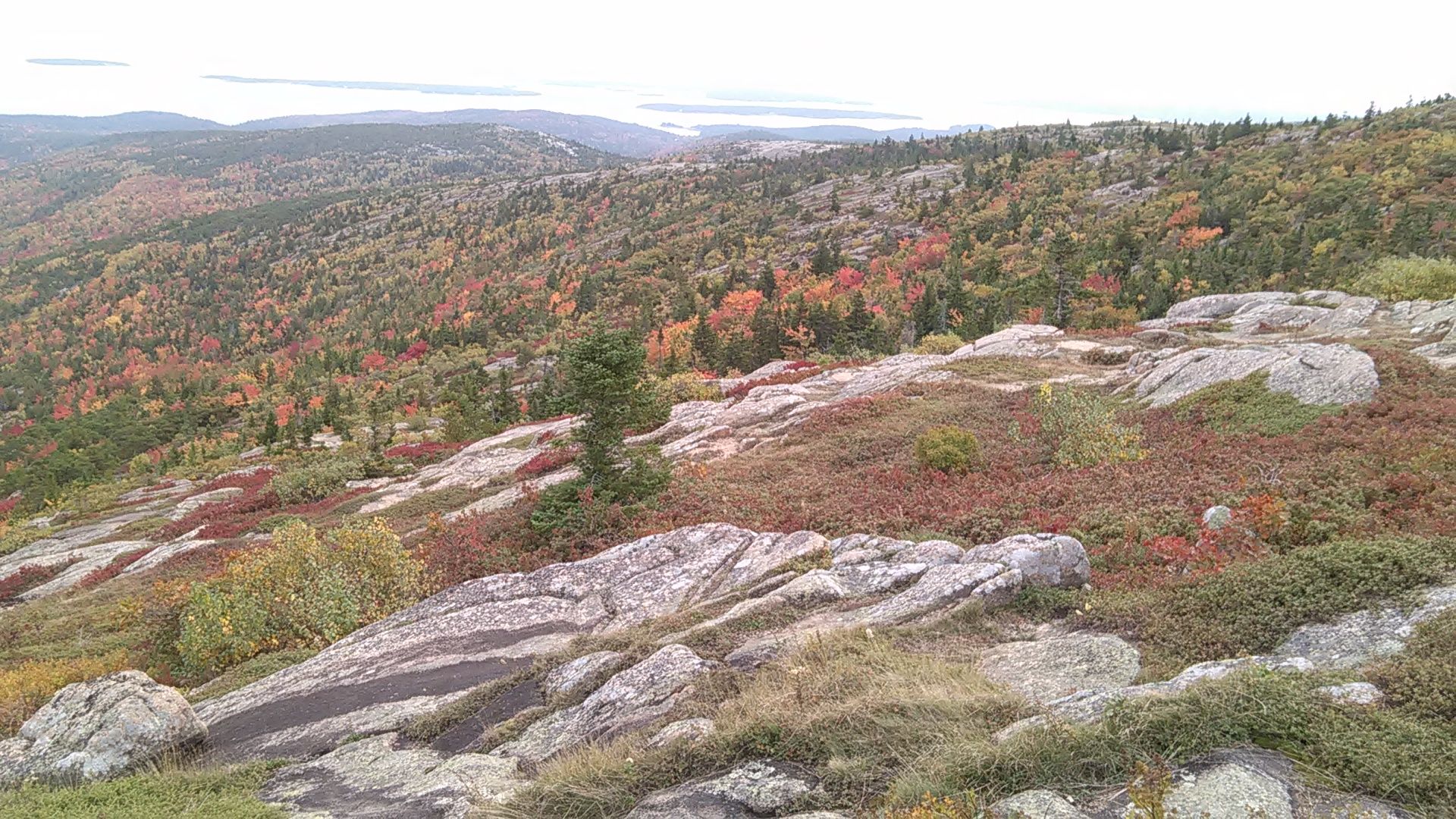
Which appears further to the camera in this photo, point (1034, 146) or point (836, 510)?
point (1034, 146)

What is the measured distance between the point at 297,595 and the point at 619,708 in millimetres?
12771

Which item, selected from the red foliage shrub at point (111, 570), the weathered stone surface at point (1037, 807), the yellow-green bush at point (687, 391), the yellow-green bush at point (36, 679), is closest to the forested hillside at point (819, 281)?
the yellow-green bush at point (687, 391)

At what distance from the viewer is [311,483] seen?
40.7 metres

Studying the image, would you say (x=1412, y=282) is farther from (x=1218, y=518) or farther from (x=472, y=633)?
(x=472, y=633)

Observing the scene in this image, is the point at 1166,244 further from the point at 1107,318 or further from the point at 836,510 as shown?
the point at 836,510

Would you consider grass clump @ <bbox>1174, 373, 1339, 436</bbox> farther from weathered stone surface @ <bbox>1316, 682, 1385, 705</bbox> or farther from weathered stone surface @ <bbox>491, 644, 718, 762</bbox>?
weathered stone surface @ <bbox>491, 644, 718, 762</bbox>

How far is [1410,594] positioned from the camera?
9.15 meters

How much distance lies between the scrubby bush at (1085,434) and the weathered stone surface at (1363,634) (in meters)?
12.8

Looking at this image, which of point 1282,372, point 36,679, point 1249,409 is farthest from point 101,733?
point 1282,372

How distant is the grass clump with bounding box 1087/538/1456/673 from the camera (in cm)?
945

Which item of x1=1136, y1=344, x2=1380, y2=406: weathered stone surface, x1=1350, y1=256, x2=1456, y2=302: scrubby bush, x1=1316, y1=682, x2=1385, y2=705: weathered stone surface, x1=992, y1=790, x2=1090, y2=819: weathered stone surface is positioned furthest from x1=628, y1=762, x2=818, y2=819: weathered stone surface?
x1=1350, y1=256, x2=1456, y2=302: scrubby bush

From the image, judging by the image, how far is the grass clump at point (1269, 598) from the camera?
31.0 feet

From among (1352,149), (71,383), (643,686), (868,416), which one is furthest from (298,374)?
(1352,149)

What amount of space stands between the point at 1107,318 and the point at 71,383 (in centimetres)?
21919
